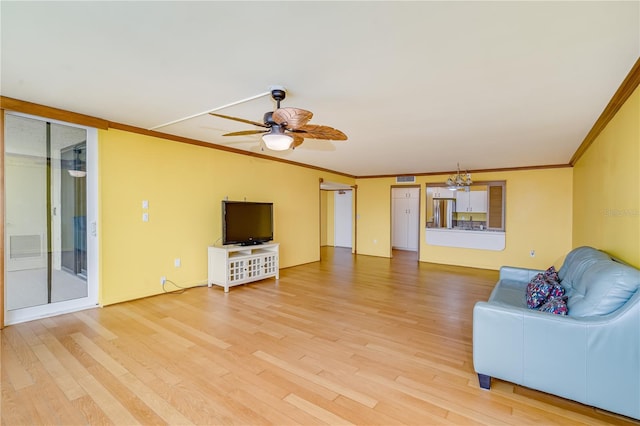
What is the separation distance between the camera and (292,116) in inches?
87.7

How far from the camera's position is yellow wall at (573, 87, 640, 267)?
2.28 m

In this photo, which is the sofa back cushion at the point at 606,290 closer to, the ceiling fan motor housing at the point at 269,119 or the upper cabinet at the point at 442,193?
the ceiling fan motor housing at the point at 269,119

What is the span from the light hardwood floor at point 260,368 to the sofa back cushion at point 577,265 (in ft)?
3.43

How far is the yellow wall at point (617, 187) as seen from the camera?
2.28 m

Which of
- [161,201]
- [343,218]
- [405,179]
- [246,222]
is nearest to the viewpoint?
[161,201]

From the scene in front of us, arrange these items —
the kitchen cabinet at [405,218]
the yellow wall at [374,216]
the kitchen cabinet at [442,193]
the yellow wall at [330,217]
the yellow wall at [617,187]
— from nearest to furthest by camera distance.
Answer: the yellow wall at [617,187] < the kitchen cabinet at [442,193] < the yellow wall at [374,216] < the kitchen cabinet at [405,218] < the yellow wall at [330,217]

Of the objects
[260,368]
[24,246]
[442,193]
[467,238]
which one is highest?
[442,193]

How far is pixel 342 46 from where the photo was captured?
6.06 feet

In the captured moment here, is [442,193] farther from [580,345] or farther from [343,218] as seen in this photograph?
[580,345]

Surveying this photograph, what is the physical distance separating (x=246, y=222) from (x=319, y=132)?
8.86 ft

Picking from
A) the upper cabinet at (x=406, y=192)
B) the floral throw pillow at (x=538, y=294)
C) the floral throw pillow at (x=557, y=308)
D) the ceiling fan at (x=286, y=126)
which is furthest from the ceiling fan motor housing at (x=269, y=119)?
the upper cabinet at (x=406, y=192)

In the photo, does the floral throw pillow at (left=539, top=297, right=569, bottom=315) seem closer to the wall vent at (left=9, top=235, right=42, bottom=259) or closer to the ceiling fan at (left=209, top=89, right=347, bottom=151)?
the ceiling fan at (left=209, top=89, right=347, bottom=151)

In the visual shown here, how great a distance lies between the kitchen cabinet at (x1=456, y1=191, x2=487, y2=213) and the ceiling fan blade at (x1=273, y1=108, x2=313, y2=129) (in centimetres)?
639

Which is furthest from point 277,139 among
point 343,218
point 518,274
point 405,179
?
point 343,218
